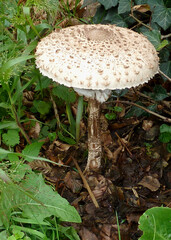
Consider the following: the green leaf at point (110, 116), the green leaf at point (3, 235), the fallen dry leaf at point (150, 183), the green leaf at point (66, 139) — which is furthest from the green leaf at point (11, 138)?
the fallen dry leaf at point (150, 183)

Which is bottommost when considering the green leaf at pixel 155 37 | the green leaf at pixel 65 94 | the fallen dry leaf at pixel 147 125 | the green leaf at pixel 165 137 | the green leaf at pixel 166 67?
the fallen dry leaf at pixel 147 125

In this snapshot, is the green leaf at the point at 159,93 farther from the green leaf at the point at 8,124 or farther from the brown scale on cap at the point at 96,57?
the green leaf at the point at 8,124

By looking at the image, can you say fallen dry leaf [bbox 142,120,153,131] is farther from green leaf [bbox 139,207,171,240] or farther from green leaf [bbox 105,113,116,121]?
green leaf [bbox 139,207,171,240]

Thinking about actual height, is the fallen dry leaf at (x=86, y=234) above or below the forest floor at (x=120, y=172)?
below

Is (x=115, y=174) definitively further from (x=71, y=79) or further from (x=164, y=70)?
(x=71, y=79)

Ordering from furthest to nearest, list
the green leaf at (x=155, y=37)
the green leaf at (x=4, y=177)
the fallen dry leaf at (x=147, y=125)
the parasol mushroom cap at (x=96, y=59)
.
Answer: the fallen dry leaf at (x=147, y=125)
the green leaf at (x=155, y=37)
the green leaf at (x=4, y=177)
the parasol mushroom cap at (x=96, y=59)

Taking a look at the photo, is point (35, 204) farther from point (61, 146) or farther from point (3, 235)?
point (61, 146)

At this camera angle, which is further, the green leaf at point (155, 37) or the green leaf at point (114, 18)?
→ the green leaf at point (114, 18)
